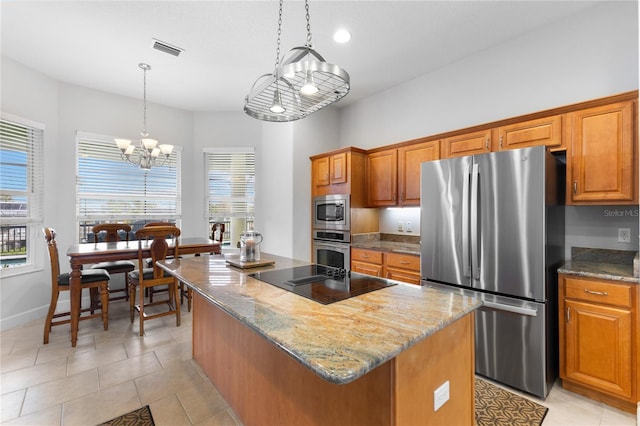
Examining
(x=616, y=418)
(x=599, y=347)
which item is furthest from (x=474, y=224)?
(x=616, y=418)

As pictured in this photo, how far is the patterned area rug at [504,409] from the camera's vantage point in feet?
6.13

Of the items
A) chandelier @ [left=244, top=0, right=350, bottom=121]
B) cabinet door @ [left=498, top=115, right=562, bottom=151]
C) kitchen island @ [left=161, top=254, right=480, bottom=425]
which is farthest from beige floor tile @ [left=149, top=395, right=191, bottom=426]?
cabinet door @ [left=498, top=115, right=562, bottom=151]

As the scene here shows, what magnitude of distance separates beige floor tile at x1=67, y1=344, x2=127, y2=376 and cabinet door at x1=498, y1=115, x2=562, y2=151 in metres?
3.89

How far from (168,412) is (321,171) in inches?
122

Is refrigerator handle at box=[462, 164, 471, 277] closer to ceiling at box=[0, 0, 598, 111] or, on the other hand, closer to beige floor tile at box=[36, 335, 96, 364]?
ceiling at box=[0, 0, 598, 111]

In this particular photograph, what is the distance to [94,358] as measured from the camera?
8.54 ft

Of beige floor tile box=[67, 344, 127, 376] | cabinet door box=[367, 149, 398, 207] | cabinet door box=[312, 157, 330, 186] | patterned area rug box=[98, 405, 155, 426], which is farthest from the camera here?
cabinet door box=[312, 157, 330, 186]

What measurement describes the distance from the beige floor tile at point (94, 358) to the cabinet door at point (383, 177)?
122 inches

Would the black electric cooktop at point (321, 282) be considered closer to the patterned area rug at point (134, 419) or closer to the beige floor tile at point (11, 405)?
the patterned area rug at point (134, 419)

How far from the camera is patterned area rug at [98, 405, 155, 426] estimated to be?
6.02 feet

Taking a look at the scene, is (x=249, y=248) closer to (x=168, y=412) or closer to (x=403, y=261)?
(x=168, y=412)

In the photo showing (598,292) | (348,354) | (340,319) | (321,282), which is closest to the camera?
(348,354)

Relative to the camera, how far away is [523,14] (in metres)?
2.52

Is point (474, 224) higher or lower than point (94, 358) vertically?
higher
